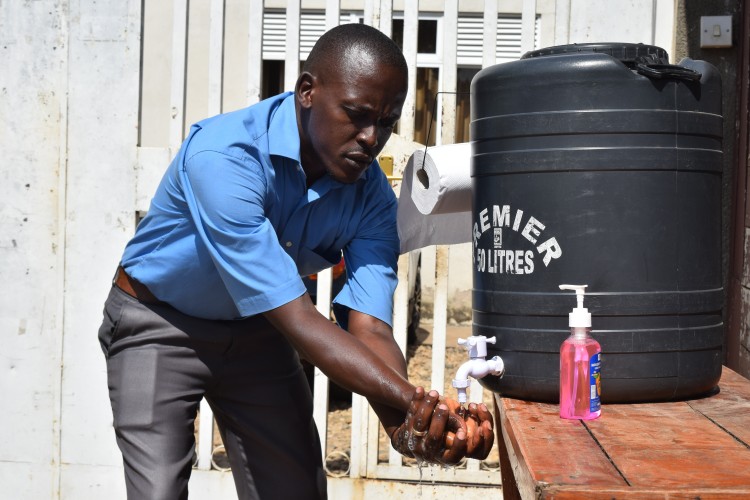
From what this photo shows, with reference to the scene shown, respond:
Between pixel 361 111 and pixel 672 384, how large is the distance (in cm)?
91

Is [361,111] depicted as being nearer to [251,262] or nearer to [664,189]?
[251,262]

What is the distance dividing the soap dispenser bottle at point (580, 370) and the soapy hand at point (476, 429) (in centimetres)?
17

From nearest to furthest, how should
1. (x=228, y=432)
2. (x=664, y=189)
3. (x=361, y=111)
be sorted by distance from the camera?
(x=664, y=189) < (x=361, y=111) < (x=228, y=432)

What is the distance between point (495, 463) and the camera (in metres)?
3.73

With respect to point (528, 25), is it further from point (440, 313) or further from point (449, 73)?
point (440, 313)

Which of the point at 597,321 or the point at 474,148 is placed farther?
the point at 474,148

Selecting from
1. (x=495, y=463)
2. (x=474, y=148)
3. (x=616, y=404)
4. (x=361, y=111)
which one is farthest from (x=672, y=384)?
(x=495, y=463)

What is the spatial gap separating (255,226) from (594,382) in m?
0.79

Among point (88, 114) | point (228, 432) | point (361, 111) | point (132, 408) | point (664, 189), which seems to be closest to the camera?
point (664, 189)

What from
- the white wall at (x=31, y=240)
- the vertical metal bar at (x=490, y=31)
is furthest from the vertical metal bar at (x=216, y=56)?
the vertical metal bar at (x=490, y=31)

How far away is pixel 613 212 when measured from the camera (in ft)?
6.54

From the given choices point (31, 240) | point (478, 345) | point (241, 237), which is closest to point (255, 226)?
point (241, 237)

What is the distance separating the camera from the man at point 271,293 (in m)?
2.06

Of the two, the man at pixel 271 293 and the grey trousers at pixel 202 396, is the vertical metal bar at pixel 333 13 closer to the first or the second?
the man at pixel 271 293
